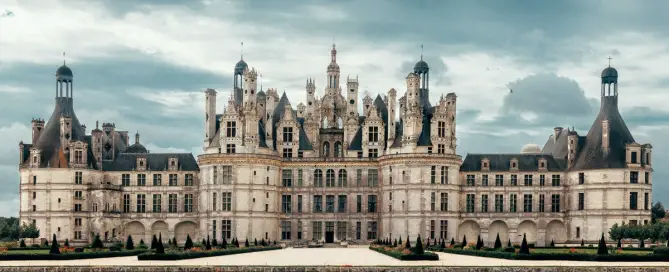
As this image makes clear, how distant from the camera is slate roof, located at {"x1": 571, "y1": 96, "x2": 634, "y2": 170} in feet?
363

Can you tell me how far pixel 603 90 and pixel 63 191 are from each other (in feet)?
185

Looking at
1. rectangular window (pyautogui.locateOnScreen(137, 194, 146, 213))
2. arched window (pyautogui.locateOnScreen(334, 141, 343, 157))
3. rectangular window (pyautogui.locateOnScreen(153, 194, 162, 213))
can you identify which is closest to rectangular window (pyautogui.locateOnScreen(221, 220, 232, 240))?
rectangular window (pyautogui.locateOnScreen(153, 194, 162, 213))

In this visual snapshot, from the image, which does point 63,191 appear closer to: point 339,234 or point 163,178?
point 163,178

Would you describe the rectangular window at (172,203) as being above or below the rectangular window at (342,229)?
above

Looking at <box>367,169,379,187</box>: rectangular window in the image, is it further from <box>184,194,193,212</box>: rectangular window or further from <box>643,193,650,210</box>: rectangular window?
<box>643,193,650,210</box>: rectangular window

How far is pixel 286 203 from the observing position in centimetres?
11838

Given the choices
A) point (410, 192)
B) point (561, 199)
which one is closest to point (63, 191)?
point (410, 192)

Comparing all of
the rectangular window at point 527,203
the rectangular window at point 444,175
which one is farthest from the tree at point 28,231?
the rectangular window at point 527,203

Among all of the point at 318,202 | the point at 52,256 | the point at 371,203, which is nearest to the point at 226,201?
the point at 318,202

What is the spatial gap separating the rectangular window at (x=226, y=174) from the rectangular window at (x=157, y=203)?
912cm

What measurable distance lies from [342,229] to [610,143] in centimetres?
2904

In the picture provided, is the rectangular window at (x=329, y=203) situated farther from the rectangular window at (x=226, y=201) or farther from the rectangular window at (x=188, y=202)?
the rectangular window at (x=188, y=202)

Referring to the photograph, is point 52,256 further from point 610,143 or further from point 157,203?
point 610,143

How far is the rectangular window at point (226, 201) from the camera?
113269mm
